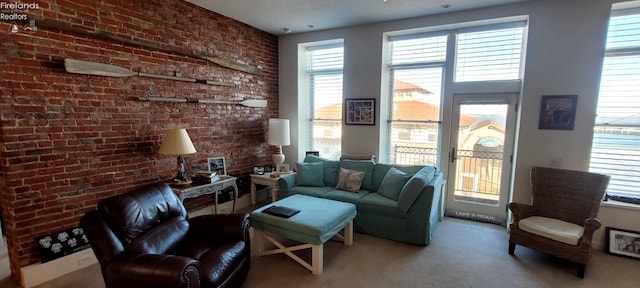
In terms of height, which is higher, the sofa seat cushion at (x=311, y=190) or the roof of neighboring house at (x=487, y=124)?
the roof of neighboring house at (x=487, y=124)

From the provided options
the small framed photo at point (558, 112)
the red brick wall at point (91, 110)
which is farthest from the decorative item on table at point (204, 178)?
the small framed photo at point (558, 112)

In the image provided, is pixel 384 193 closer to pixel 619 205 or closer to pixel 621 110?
pixel 619 205

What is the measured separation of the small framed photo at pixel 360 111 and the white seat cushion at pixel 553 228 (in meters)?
2.38

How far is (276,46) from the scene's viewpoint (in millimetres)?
5305

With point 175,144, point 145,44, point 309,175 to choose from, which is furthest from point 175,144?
point 309,175

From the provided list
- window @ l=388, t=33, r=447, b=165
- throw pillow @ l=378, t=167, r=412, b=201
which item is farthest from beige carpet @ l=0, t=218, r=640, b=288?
window @ l=388, t=33, r=447, b=165

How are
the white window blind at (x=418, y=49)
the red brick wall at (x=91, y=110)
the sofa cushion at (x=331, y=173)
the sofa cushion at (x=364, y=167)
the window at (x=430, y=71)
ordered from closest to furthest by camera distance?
the red brick wall at (x=91, y=110) → the window at (x=430, y=71) → the sofa cushion at (x=364, y=167) → the white window blind at (x=418, y=49) → the sofa cushion at (x=331, y=173)

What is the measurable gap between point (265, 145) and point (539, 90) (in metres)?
4.08

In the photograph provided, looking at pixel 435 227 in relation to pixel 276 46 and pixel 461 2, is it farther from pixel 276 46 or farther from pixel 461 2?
pixel 276 46

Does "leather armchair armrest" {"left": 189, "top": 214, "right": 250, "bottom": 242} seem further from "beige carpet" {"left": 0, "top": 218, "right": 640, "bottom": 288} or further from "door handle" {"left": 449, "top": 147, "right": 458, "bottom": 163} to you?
"door handle" {"left": 449, "top": 147, "right": 458, "bottom": 163}

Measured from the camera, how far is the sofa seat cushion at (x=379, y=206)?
11.3ft

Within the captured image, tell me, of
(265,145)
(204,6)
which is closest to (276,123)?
(265,145)

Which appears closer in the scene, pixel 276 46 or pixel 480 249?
pixel 480 249

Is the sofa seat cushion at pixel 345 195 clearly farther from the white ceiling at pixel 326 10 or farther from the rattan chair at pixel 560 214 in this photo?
the white ceiling at pixel 326 10
